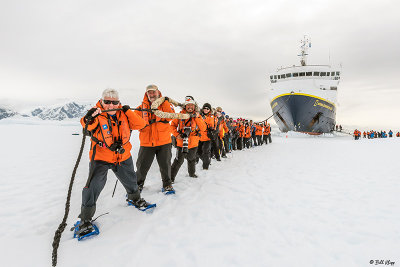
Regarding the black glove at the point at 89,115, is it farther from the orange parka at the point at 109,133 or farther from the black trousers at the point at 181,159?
the black trousers at the point at 181,159

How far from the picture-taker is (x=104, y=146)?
282 cm

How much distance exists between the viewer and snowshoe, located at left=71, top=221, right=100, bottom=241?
2617mm

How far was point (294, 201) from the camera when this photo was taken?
375cm

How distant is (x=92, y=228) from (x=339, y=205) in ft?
12.6

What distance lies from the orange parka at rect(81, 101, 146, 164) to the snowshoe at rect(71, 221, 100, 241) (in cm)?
85

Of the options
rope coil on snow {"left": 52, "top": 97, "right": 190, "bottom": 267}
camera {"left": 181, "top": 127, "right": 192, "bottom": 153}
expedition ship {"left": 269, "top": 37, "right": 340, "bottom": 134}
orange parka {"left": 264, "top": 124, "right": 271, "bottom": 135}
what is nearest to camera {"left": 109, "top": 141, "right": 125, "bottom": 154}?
rope coil on snow {"left": 52, "top": 97, "right": 190, "bottom": 267}

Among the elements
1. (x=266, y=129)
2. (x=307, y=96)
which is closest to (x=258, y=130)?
(x=266, y=129)

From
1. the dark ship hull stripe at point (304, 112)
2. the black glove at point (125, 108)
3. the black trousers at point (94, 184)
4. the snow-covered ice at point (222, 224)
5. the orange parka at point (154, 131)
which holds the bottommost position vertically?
the snow-covered ice at point (222, 224)

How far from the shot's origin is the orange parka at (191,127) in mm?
4895

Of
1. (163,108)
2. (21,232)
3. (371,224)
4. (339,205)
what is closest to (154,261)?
(21,232)

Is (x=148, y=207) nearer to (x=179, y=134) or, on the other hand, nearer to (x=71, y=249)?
(x=71, y=249)

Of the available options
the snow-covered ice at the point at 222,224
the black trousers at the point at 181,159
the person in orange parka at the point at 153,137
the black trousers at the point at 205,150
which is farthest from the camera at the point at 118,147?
the black trousers at the point at 205,150

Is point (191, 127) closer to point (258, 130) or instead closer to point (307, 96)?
point (258, 130)

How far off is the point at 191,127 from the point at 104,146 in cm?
242
